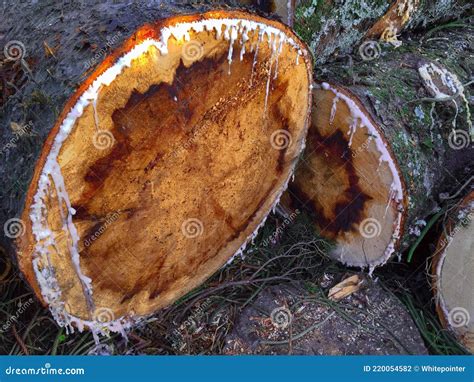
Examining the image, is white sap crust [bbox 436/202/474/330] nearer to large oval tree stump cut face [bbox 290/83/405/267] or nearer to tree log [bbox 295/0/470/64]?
large oval tree stump cut face [bbox 290/83/405/267]

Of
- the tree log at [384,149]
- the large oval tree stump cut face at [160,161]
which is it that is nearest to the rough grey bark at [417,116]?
the tree log at [384,149]

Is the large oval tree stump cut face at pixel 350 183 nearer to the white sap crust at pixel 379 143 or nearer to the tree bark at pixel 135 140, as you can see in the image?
the white sap crust at pixel 379 143

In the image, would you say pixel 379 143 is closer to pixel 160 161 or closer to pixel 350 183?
pixel 350 183

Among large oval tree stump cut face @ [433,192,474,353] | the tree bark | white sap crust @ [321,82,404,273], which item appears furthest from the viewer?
large oval tree stump cut face @ [433,192,474,353]

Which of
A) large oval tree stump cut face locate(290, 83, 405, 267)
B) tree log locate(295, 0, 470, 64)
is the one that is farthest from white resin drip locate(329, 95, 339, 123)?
tree log locate(295, 0, 470, 64)

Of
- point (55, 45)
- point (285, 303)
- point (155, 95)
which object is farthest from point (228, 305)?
point (55, 45)

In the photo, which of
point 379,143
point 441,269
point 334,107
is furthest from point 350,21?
point 441,269
